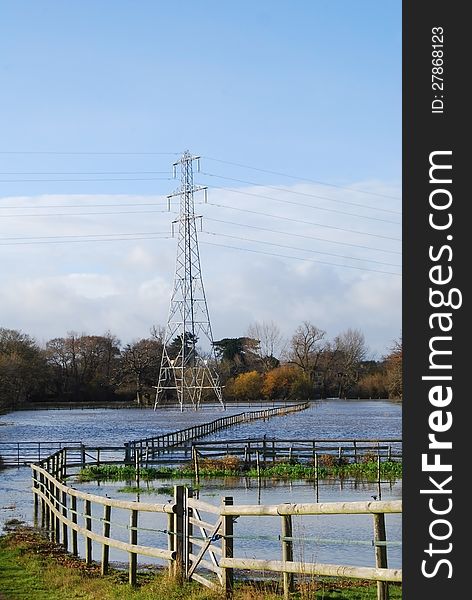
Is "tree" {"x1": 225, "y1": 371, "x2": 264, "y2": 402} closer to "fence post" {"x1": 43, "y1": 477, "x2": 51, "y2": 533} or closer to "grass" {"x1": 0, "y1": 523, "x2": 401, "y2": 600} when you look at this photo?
"fence post" {"x1": 43, "y1": 477, "x2": 51, "y2": 533}

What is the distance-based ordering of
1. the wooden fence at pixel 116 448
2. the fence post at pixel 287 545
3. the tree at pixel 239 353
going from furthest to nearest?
the tree at pixel 239 353
the wooden fence at pixel 116 448
the fence post at pixel 287 545

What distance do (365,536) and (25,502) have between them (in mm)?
13038

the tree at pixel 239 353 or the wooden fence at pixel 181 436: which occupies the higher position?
the tree at pixel 239 353

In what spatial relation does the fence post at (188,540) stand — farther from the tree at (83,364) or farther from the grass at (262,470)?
the tree at (83,364)

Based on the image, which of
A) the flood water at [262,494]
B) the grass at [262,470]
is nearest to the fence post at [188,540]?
the flood water at [262,494]

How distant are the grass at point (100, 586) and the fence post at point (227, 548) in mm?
115

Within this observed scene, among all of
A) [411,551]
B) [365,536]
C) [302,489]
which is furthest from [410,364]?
[302,489]

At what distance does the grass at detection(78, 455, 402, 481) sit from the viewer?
40344 millimetres

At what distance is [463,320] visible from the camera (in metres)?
7.65

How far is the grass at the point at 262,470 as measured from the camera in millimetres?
40344

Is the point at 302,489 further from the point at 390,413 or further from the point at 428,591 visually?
the point at 390,413

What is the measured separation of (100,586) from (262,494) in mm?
19091

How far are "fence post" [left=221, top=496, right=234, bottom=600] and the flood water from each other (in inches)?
28.3

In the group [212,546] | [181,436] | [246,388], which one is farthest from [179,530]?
[246,388]
